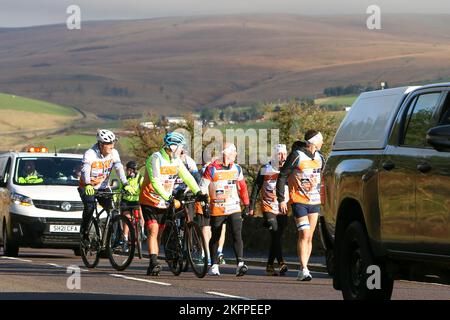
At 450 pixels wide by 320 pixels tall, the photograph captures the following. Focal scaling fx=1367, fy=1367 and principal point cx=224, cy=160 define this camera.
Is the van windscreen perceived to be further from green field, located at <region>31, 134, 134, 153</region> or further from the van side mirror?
green field, located at <region>31, 134, 134, 153</region>

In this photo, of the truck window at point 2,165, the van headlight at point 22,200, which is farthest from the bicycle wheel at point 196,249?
the truck window at point 2,165

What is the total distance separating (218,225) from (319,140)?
7.06 ft

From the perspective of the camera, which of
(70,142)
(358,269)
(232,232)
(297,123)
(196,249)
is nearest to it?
(358,269)

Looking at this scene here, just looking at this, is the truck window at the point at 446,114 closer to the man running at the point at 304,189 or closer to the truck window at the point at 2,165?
the man running at the point at 304,189

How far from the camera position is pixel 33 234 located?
2406 centimetres

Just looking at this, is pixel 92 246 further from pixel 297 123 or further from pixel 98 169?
pixel 297 123

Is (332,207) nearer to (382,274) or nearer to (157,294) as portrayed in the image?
(382,274)

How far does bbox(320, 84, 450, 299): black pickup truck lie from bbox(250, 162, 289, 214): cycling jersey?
673 cm

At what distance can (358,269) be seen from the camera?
40.1 ft

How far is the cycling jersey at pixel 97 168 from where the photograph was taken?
19609 millimetres

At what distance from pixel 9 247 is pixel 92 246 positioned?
4948 mm

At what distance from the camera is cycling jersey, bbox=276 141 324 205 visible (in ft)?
60.0

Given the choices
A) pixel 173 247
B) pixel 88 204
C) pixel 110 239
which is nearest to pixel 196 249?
pixel 173 247
